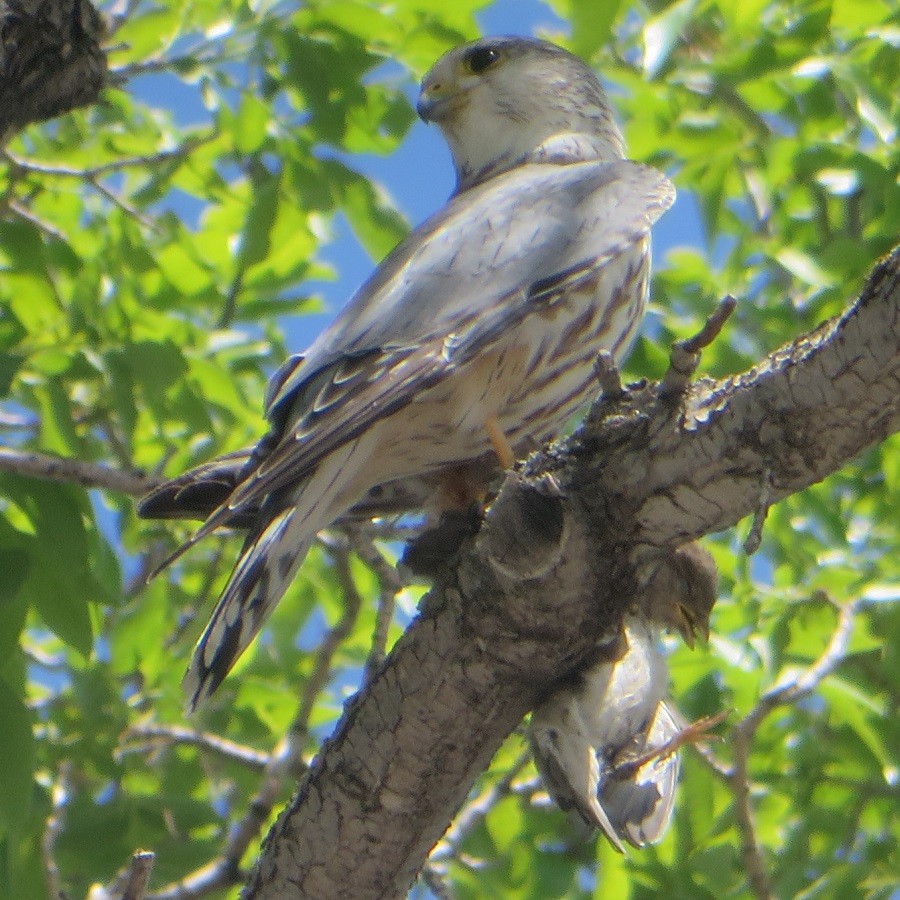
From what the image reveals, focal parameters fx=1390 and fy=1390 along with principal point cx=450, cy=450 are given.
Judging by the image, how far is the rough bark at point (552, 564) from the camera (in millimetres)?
1789

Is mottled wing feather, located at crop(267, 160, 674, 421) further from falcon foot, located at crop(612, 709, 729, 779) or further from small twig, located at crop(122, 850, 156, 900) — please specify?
small twig, located at crop(122, 850, 156, 900)

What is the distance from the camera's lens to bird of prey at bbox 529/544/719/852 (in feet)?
7.39

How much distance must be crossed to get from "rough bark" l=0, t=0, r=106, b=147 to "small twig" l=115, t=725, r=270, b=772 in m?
1.57

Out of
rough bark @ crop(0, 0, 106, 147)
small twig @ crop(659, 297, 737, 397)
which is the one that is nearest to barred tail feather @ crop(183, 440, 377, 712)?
small twig @ crop(659, 297, 737, 397)

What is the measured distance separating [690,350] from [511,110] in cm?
218

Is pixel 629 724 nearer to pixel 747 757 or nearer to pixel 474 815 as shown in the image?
pixel 747 757

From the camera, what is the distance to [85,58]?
261 cm

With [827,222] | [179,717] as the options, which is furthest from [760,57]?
[179,717]

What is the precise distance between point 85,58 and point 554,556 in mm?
1372

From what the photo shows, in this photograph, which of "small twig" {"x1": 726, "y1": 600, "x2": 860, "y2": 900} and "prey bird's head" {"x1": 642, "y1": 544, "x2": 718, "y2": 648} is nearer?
"prey bird's head" {"x1": 642, "y1": 544, "x2": 718, "y2": 648}

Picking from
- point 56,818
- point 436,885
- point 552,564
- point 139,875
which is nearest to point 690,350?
point 552,564

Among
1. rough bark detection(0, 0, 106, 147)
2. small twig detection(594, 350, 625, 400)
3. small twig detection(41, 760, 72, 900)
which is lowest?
small twig detection(594, 350, 625, 400)

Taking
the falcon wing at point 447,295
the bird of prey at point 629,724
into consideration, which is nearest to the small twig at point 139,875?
the falcon wing at point 447,295

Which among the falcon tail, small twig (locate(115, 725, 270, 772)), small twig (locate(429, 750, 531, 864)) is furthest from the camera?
small twig (locate(115, 725, 270, 772))
